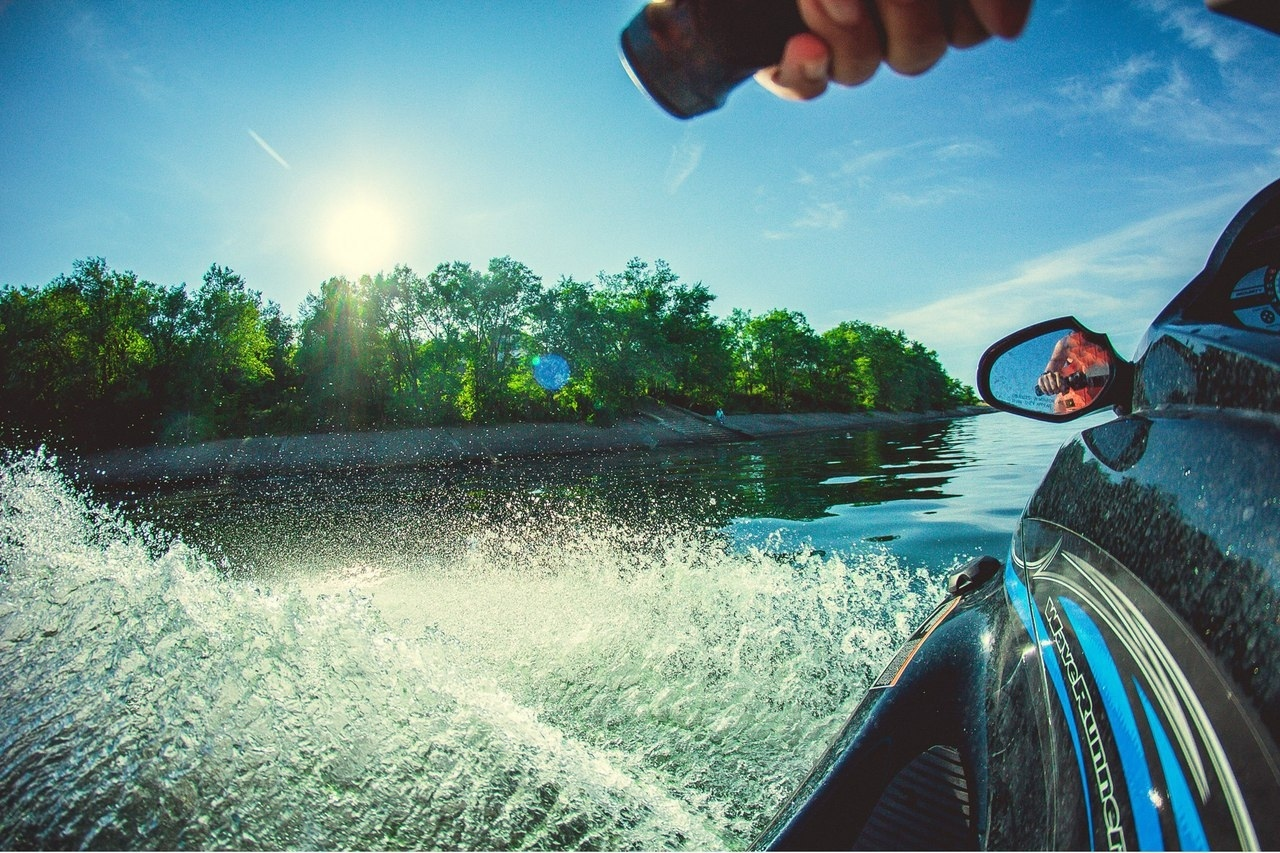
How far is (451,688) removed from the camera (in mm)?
3006

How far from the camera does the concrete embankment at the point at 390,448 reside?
29219mm

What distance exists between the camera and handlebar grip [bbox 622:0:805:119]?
931mm

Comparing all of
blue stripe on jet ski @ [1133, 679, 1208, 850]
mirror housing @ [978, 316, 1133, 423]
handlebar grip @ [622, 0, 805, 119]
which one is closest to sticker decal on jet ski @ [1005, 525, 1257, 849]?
blue stripe on jet ski @ [1133, 679, 1208, 850]

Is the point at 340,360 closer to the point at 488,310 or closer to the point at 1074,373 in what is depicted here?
the point at 488,310

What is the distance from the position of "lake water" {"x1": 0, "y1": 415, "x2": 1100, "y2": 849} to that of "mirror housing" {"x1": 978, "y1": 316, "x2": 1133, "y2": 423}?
1.72 meters

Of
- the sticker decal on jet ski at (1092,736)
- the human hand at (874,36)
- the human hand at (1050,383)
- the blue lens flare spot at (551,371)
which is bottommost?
the sticker decal on jet ski at (1092,736)

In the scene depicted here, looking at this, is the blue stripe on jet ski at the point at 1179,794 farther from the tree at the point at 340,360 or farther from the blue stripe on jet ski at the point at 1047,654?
the tree at the point at 340,360

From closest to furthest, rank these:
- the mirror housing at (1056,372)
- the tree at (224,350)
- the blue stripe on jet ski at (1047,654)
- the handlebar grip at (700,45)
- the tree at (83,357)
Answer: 1. the handlebar grip at (700,45)
2. the blue stripe on jet ski at (1047,654)
3. the mirror housing at (1056,372)
4. the tree at (83,357)
5. the tree at (224,350)

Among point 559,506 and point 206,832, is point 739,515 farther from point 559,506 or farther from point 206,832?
point 206,832

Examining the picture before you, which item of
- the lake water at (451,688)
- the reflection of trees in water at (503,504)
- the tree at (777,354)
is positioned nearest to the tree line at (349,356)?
the tree at (777,354)

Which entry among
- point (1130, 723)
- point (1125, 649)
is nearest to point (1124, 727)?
point (1130, 723)

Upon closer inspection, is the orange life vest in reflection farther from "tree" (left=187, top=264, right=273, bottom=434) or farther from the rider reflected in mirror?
"tree" (left=187, top=264, right=273, bottom=434)

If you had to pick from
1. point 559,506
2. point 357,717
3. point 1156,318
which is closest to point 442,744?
point 357,717

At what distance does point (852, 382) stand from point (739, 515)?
260ft
